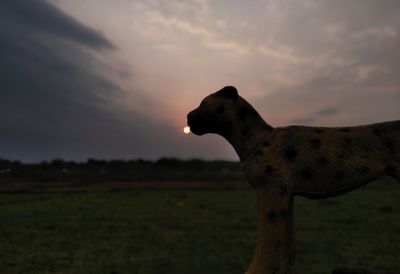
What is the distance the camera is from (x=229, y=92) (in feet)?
14.3

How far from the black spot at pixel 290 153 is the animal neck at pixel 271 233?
1.35ft

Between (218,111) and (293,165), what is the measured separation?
1.02 m

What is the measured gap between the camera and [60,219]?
44.3 feet

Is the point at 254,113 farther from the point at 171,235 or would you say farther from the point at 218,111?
the point at 171,235

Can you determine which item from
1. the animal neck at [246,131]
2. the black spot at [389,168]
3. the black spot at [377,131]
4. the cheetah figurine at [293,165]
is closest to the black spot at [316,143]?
the cheetah figurine at [293,165]

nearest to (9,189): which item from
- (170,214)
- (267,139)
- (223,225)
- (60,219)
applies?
(60,219)

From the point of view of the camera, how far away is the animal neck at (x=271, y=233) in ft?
12.8

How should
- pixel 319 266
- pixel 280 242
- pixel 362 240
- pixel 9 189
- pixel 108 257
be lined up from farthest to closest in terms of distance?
pixel 9 189, pixel 362 240, pixel 108 257, pixel 319 266, pixel 280 242

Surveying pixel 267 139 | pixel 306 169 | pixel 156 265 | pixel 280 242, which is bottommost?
pixel 156 265

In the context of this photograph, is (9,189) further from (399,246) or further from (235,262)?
(399,246)

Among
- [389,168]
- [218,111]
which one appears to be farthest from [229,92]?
[389,168]

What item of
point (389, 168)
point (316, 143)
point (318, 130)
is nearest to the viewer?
point (389, 168)

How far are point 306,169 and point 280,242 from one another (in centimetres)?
80

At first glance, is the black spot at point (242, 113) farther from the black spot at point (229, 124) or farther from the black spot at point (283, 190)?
the black spot at point (283, 190)
